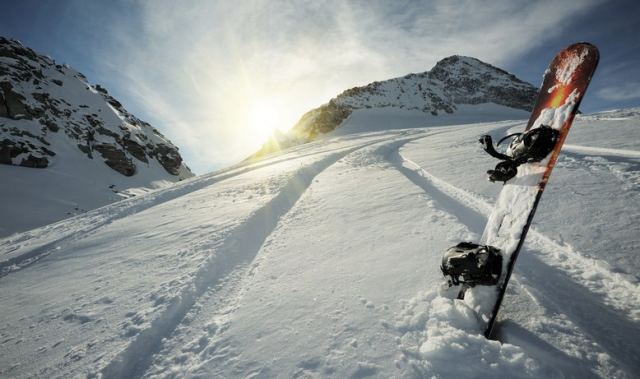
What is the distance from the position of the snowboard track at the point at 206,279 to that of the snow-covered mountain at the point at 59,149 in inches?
729

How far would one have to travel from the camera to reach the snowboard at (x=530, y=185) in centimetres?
212

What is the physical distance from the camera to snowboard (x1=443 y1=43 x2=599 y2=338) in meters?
2.12

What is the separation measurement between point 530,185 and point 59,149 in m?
36.2

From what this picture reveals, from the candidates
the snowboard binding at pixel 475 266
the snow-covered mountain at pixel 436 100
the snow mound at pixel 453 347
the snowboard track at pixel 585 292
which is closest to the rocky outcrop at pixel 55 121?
the snow-covered mountain at pixel 436 100

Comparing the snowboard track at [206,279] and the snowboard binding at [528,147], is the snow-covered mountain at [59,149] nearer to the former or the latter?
the snowboard track at [206,279]

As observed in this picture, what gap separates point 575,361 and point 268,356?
2304 millimetres

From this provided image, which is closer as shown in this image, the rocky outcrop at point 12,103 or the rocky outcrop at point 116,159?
the rocky outcrop at point 12,103

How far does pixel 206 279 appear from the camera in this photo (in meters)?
4.16

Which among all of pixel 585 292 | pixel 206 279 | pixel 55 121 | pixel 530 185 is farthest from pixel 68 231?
pixel 55 121

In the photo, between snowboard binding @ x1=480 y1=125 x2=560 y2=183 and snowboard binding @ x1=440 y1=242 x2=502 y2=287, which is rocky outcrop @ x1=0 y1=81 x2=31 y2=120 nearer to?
snowboard binding @ x1=440 y1=242 x2=502 y2=287

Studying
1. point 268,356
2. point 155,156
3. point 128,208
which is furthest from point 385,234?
point 155,156

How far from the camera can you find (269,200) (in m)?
7.89

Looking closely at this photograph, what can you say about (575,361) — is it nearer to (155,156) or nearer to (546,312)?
(546,312)

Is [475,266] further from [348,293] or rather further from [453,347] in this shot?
[348,293]
